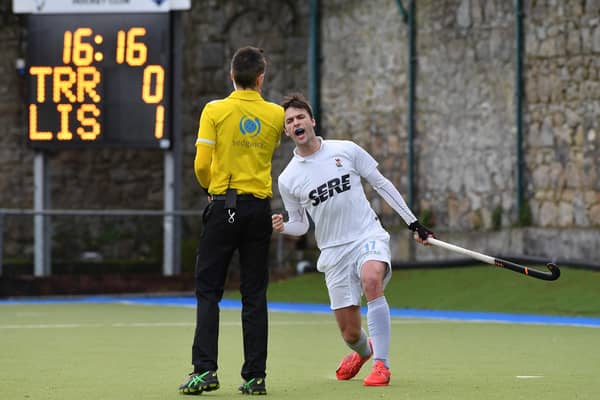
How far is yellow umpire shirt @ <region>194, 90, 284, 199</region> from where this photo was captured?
8.11 meters

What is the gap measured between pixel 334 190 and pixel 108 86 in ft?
39.7

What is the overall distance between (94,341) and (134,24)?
8907 millimetres

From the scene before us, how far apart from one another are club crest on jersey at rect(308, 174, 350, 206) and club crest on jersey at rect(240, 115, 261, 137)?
911 mm

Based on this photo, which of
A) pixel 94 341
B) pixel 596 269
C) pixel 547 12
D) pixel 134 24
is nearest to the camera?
pixel 94 341

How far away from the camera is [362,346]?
361 inches

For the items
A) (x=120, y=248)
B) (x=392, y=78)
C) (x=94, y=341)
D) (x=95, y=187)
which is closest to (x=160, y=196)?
(x=95, y=187)

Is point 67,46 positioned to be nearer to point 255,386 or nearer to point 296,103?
point 296,103

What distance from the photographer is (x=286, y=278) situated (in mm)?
22391

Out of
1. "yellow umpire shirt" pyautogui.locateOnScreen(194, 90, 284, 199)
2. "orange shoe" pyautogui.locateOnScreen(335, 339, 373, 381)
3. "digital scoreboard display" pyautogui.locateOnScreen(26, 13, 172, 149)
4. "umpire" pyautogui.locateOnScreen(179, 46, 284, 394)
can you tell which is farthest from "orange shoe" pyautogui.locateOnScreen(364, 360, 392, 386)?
"digital scoreboard display" pyautogui.locateOnScreen(26, 13, 172, 149)

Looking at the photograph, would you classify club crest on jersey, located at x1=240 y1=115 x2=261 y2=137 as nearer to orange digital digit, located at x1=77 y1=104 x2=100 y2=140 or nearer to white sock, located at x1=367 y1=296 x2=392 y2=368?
white sock, located at x1=367 y1=296 x2=392 y2=368

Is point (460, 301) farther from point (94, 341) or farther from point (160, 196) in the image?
point (160, 196)

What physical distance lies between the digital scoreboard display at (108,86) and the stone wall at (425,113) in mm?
1540

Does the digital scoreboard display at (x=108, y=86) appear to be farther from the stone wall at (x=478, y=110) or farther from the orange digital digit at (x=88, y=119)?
the stone wall at (x=478, y=110)

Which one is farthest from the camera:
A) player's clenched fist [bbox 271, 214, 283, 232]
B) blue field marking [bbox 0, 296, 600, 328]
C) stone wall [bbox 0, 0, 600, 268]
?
stone wall [bbox 0, 0, 600, 268]
